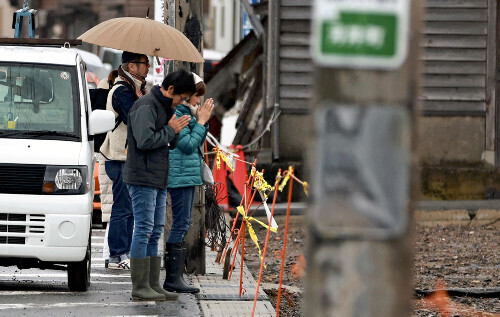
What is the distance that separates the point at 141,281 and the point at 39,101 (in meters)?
1.96

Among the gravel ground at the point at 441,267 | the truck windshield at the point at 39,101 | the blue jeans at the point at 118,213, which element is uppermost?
the truck windshield at the point at 39,101

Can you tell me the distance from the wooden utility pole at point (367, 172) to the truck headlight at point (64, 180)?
640 cm

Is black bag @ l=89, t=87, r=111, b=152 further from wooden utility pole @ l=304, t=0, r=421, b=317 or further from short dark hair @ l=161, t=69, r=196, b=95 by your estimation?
wooden utility pole @ l=304, t=0, r=421, b=317

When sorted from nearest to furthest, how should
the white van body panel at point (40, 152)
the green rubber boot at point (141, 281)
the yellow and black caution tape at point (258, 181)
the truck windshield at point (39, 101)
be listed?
the green rubber boot at point (141, 281) → the white van body panel at point (40, 152) → the truck windshield at point (39, 101) → the yellow and black caution tape at point (258, 181)

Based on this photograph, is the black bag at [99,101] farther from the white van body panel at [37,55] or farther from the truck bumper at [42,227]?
the truck bumper at [42,227]

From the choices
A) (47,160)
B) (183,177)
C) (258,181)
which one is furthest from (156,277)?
(258,181)

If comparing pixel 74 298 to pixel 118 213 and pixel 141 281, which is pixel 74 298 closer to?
pixel 141 281

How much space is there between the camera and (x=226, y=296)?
9.41 meters

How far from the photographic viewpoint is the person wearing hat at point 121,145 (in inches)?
417

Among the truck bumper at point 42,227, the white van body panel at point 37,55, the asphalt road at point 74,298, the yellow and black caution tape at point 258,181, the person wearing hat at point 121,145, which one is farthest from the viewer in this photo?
the person wearing hat at point 121,145

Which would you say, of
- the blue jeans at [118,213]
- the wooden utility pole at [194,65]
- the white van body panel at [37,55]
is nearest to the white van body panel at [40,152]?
the white van body panel at [37,55]

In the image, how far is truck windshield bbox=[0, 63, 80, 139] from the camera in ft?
32.0

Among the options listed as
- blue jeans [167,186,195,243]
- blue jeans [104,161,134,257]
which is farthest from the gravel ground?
blue jeans [104,161,134,257]

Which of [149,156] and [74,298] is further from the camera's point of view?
[74,298]
